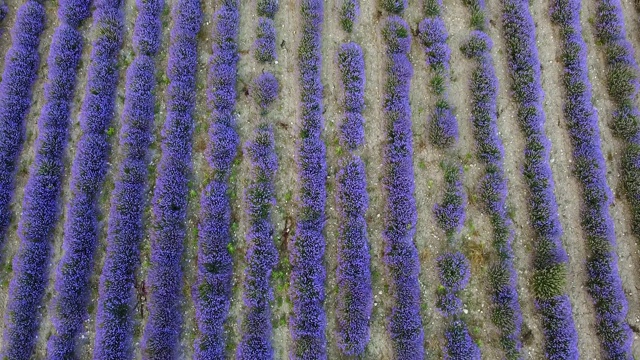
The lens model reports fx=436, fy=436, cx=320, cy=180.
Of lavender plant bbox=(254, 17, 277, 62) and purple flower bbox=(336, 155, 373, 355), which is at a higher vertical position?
lavender plant bbox=(254, 17, 277, 62)

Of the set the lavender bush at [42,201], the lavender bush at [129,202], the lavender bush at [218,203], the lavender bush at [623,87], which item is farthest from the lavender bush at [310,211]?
the lavender bush at [623,87]

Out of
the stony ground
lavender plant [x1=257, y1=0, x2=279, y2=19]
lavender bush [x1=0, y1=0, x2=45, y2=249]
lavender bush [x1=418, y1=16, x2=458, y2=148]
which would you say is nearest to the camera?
the stony ground

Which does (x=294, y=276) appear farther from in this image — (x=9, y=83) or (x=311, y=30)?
(x=9, y=83)

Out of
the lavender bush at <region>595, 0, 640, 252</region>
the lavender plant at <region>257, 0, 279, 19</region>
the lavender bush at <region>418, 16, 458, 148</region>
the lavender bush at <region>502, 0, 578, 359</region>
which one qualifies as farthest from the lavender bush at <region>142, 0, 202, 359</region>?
the lavender bush at <region>595, 0, 640, 252</region>

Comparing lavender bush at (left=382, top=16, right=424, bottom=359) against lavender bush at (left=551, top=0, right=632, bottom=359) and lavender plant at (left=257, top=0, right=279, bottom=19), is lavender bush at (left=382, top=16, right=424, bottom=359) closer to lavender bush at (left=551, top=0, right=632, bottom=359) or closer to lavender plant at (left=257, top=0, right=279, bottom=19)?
lavender plant at (left=257, top=0, right=279, bottom=19)

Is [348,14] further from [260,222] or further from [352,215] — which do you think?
[260,222]

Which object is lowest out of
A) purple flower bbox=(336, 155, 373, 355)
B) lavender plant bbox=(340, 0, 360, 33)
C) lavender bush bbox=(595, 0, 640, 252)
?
purple flower bbox=(336, 155, 373, 355)

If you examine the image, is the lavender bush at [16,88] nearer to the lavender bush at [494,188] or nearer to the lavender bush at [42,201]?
the lavender bush at [42,201]
